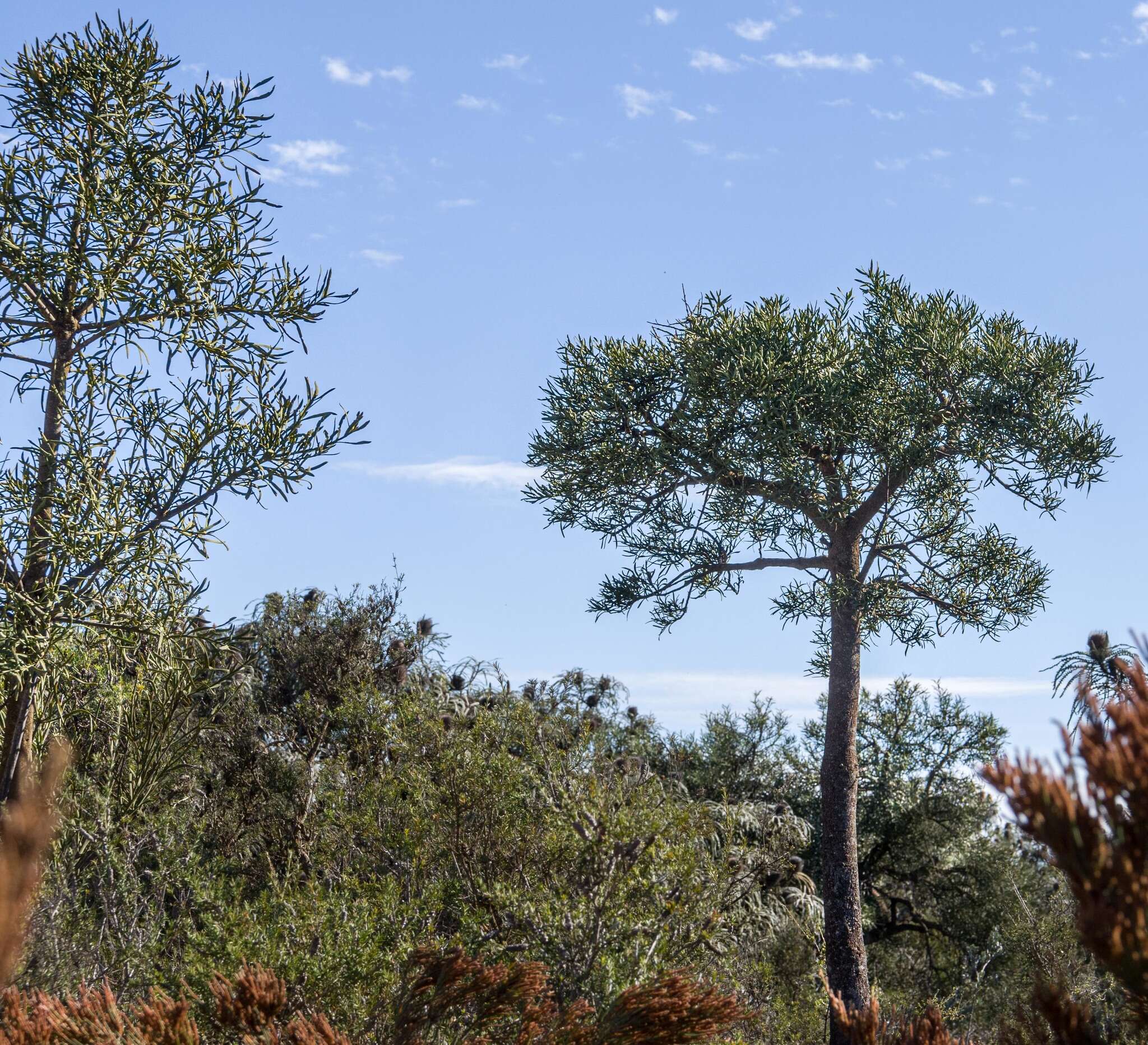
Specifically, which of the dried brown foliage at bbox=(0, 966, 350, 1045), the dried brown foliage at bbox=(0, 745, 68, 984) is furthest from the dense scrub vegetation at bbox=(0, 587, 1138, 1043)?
the dried brown foliage at bbox=(0, 745, 68, 984)

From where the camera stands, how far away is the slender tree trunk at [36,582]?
22.7ft

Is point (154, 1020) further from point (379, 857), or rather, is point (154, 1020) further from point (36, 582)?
point (379, 857)

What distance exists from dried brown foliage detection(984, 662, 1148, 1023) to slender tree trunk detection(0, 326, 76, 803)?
20.1 ft

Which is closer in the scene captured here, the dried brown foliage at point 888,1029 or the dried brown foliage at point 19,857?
the dried brown foliage at point 19,857

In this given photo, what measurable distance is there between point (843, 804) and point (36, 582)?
28.7ft

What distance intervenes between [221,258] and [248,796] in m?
7.65

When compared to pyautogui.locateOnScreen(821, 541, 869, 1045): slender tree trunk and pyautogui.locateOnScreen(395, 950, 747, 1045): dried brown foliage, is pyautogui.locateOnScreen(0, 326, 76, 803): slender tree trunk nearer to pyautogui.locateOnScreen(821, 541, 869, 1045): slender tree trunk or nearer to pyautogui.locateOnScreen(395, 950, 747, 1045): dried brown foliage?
pyautogui.locateOnScreen(395, 950, 747, 1045): dried brown foliage

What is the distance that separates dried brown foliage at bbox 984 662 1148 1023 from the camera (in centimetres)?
236

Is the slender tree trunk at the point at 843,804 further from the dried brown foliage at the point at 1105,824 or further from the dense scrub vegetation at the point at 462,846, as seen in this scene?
the dried brown foliage at the point at 1105,824

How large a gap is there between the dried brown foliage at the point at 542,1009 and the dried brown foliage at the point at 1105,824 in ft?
5.68

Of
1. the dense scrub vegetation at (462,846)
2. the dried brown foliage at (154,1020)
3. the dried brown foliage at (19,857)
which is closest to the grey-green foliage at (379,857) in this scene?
the dense scrub vegetation at (462,846)

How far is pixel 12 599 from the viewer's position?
275 inches

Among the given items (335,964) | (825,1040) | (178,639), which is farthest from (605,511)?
(335,964)

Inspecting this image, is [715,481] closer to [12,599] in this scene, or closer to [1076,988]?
[1076,988]
